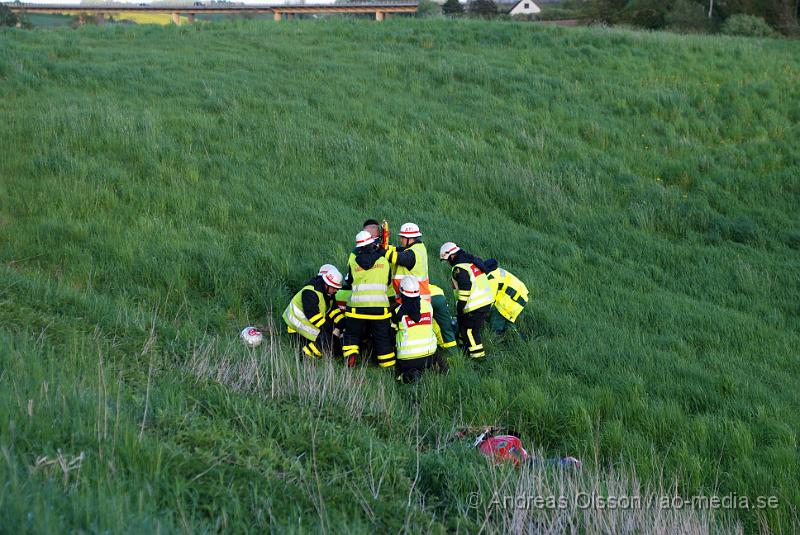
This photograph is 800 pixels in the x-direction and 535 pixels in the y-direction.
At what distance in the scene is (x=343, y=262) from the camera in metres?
10.4

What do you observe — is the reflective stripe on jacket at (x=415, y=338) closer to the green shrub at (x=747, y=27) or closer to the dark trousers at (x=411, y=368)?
the dark trousers at (x=411, y=368)

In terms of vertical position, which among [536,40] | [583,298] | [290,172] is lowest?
[583,298]

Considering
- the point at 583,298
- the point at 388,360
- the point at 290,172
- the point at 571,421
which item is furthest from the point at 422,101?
the point at 571,421

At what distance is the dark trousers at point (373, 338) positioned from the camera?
822 cm

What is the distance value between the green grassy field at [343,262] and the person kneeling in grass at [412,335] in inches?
10.6

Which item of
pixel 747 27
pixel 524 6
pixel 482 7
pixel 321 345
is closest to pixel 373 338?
pixel 321 345

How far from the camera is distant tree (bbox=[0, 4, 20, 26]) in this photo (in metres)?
49.6

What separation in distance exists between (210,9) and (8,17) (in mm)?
13828

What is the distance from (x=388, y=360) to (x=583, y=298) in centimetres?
332

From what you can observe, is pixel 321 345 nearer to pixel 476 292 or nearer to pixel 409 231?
pixel 409 231

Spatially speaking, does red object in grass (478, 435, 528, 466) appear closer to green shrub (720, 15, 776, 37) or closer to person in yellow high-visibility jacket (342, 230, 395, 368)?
person in yellow high-visibility jacket (342, 230, 395, 368)

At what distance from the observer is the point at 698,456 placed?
618 cm

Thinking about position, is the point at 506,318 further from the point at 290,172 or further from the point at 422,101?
the point at 422,101

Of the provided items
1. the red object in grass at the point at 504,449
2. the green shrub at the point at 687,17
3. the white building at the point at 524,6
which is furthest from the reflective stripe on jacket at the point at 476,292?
the white building at the point at 524,6
